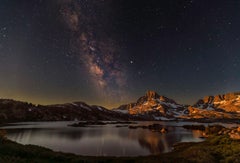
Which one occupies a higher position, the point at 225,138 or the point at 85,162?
the point at 225,138

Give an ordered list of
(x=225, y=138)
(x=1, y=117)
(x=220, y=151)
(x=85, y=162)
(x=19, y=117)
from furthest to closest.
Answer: (x=19, y=117), (x=1, y=117), (x=225, y=138), (x=220, y=151), (x=85, y=162)

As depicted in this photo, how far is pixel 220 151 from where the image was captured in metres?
36.0

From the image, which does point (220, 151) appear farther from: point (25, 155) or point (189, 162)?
point (25, 155)

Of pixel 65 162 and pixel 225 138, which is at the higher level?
pixel 225 138

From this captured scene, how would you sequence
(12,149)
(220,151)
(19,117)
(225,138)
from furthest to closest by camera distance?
(19,117) → (225,138) → (220,151) → (12,149)

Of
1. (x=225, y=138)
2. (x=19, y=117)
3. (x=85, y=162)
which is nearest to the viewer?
(x=85, y=162)

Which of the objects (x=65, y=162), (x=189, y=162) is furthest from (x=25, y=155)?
(x=189, y=162)

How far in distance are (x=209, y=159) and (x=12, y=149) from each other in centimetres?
3020

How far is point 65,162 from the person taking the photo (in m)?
30.2

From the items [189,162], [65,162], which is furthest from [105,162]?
[189,162]

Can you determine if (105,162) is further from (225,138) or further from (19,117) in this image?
(19,117)

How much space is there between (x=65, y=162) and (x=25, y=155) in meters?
6.08

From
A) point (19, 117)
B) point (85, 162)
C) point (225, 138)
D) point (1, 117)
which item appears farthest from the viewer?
point (19, 117)

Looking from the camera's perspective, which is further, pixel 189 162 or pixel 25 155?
pixel 25 155
